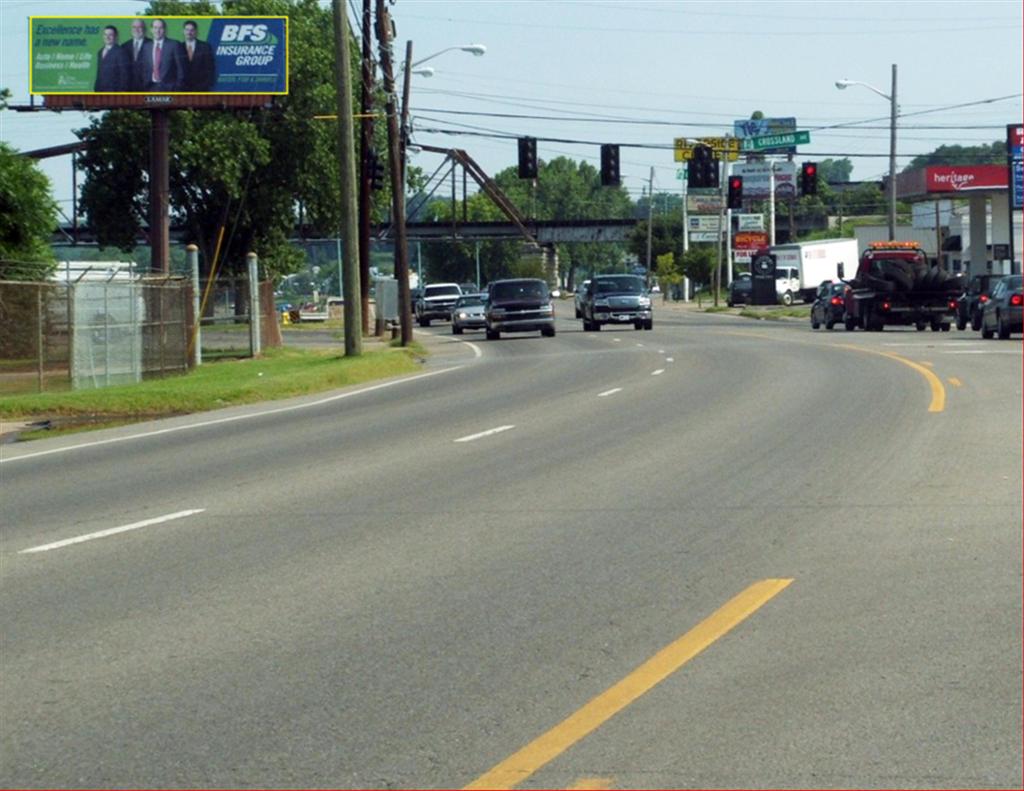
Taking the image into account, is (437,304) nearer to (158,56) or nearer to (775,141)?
(158,56)

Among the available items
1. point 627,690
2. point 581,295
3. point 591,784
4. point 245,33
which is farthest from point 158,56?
point 591,784

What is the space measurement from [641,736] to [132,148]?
62233 mm

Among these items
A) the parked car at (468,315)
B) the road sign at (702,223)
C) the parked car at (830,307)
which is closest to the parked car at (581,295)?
the parked car at (468,315)

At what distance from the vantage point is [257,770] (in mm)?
6453

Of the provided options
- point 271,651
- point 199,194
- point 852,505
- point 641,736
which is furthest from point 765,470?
point 199,194

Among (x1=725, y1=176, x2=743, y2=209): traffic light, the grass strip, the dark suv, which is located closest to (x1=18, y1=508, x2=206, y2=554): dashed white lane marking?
the grass strip

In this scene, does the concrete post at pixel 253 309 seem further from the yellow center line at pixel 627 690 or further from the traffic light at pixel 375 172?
the yellow center line at pixel 627 690

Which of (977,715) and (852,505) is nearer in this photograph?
(977,715)

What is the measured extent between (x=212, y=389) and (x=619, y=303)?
Answer: 29.5 meters

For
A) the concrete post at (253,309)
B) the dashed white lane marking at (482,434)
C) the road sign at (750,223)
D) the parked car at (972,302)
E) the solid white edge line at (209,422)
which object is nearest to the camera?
the dashed white lane marking at (482,434)

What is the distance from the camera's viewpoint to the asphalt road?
6.63 meters

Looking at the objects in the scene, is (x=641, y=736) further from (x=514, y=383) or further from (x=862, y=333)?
(x=862, y=333)

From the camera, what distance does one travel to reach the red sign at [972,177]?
79.4 metres

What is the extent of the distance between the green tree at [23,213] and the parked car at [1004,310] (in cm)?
2303
